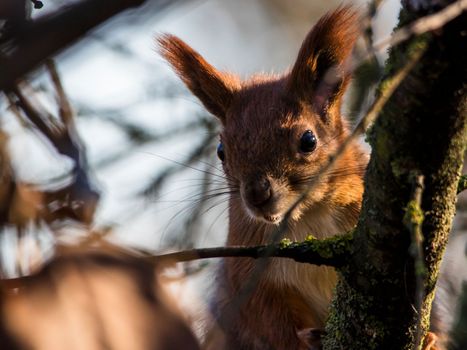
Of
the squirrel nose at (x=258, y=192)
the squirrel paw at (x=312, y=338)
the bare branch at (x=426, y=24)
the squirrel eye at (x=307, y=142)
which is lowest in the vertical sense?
the squirrel paw at (x=312, y=338)

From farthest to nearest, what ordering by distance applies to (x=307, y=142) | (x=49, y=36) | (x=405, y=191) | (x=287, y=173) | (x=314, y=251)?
(x=307, y=142) → (x=287, y=173) → (x=314, y=251) → (x=405, y=191) → (x=49, y=36)

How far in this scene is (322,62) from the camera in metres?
2.82

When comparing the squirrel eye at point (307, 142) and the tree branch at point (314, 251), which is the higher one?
the squirrel eye at point (307, 142)

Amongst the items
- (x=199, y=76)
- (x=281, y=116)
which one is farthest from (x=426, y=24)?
(x=199, y=76)

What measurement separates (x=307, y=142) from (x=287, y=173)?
7.0 inches

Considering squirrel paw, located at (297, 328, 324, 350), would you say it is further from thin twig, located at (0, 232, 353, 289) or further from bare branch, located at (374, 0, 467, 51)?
bare branch, located at (374, 0, 467, 51)

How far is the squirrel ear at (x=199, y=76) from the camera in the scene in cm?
281

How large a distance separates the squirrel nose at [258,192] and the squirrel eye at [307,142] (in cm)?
26

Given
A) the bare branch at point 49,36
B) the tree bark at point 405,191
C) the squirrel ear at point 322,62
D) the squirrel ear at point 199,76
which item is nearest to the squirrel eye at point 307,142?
the squirrel ear at point 322,62

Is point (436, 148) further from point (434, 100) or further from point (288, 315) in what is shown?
point (288, 315)

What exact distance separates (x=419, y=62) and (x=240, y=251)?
520 millimetres

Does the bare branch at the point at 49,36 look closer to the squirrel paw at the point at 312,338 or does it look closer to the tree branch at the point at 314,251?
the tree branch at the point at 314,251

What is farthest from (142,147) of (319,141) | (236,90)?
(319,141)

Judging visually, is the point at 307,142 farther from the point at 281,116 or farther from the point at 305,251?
the point at 305,251
